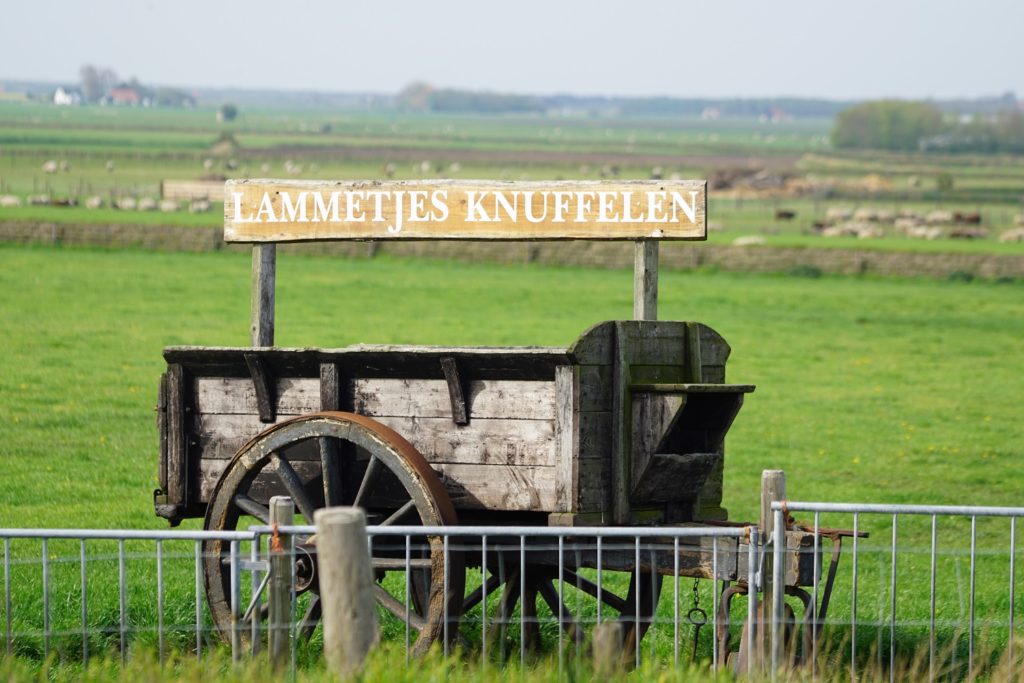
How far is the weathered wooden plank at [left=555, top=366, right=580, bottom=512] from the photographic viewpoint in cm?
781

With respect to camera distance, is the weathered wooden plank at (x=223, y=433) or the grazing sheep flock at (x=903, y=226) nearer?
the weathered wooden plank at (x=223, y=433)

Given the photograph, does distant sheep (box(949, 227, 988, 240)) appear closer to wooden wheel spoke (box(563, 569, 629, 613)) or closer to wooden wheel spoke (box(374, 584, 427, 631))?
wooden wheel spoke (box(563, 569, 629, 613))

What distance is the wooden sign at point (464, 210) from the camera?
8.78 m

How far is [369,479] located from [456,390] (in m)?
0.58

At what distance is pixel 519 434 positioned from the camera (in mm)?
8016

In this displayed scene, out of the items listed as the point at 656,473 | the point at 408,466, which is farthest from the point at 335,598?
the point at 656,473

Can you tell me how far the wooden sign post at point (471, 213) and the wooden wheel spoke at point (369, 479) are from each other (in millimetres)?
1459

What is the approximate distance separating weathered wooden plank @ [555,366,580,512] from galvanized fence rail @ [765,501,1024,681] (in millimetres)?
1031

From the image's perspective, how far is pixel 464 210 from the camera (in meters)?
9.04

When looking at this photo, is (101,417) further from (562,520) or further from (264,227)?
(562,520)

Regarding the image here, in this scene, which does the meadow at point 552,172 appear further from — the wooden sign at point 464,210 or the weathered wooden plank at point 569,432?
the weathered wooden plank at point 569,432

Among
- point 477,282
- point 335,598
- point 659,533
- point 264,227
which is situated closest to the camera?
point 335,598

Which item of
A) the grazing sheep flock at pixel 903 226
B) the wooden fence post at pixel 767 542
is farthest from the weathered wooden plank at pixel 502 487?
the grazing sheep flock at pixel 903 226

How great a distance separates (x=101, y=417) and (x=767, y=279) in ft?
85.2
